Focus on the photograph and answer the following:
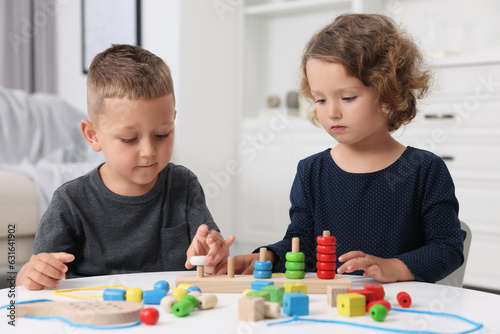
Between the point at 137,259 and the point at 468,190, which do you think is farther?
the point at 468,190

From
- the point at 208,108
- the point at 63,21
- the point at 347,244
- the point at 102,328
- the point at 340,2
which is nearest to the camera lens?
the point at 102,328

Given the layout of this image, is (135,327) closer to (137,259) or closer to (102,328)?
(102,328)

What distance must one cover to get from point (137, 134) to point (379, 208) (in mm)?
544

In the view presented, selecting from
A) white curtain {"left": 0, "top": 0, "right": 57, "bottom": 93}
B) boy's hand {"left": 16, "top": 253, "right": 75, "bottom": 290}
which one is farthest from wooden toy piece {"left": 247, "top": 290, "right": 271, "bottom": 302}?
white curtain {"left": 0, "top": 0, "right": 57, "bottom": 93}

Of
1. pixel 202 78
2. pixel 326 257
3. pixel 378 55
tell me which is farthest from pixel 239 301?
pixel 202 78

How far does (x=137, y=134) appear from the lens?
1139 millimetres

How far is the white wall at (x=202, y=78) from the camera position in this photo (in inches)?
156

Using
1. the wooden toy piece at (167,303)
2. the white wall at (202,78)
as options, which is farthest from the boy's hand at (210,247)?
the white wall at (202,78)

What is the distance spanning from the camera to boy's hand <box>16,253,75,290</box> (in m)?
0.94

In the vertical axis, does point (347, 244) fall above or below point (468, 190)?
above

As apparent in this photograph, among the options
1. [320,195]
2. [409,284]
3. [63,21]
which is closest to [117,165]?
[320,195]

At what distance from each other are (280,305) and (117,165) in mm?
503

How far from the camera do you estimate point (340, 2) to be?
389 centimetres

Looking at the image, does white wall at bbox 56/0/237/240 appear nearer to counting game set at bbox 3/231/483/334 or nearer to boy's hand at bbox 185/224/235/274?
boy's hand at bbox 185/224/235/274
